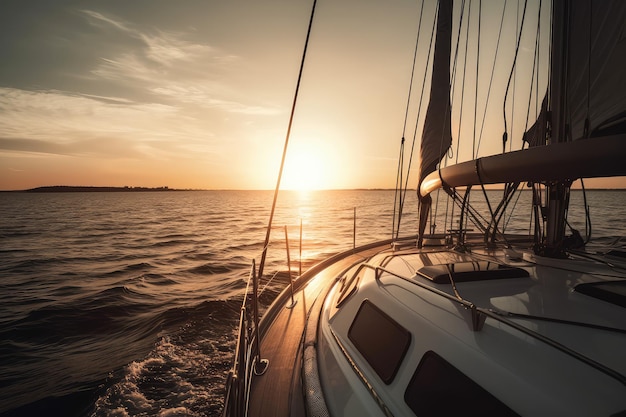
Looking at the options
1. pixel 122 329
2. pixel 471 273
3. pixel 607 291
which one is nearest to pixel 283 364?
pixel 471 273

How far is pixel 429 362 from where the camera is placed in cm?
223

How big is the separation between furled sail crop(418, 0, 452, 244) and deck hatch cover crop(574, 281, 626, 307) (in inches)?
128

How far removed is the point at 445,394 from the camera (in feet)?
6.53

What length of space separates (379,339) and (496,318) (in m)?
1.12

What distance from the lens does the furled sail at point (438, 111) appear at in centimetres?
600

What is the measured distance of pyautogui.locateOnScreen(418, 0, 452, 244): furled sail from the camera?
6.00 metres

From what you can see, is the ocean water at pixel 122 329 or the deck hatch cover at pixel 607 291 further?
the ocean water at pixel 122 329

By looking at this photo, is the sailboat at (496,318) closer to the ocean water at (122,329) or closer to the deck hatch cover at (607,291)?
the deck hatch cover at (607,291)

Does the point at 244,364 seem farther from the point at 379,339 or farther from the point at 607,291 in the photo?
the point at 607,291

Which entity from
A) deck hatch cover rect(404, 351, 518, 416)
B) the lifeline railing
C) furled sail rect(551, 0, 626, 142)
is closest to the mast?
furled sail rect(551, 0, 626, 142)

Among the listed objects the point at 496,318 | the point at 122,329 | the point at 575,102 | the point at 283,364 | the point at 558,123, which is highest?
the point at 575,102

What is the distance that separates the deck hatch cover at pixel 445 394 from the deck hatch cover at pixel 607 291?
1.48m

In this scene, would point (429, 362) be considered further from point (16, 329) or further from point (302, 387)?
point (16, 329)

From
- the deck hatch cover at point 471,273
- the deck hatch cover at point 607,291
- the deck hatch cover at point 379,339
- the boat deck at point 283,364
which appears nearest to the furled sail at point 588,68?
the deck hatch cover at point 607,291
